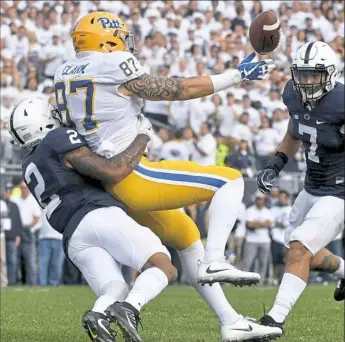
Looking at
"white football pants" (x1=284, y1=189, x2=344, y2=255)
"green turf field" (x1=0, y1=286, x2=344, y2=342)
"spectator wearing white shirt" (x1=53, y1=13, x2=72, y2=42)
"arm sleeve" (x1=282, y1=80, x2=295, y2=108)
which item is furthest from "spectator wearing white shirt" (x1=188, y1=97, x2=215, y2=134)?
"white football pants" (x1=284, y1=189, x2=344, y2=255)

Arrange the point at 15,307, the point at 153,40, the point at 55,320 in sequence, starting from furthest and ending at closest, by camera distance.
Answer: the point at 153,40
the point at 15,307
the point at 55,320

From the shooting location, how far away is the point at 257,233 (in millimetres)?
15180

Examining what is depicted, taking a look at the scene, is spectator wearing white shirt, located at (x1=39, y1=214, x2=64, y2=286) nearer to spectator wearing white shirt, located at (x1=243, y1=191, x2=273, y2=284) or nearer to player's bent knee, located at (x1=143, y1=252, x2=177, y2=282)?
spectator wearing white shirt, located at (x1=243, y1=191, x2=273, y2=284)

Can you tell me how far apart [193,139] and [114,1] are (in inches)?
162

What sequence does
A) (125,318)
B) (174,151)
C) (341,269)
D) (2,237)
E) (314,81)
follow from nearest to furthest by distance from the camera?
1. (125,318)
2. (314,81)
3. (341,269)
4. (2,237)
5. (174,151)

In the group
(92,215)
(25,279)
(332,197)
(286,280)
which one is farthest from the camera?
(25,279)

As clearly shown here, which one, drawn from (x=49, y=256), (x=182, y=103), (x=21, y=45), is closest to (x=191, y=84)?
(x=49, y=256)

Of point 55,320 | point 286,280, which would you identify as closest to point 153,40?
point 55,320

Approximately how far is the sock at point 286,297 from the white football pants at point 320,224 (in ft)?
A: 0.91

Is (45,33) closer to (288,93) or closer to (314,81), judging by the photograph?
(288,93)

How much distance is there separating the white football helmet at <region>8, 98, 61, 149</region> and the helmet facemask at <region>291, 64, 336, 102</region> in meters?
1.75

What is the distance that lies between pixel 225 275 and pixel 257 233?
9505 mm

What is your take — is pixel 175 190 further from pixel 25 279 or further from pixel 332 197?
pixel 25 279

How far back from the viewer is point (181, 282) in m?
15.5
